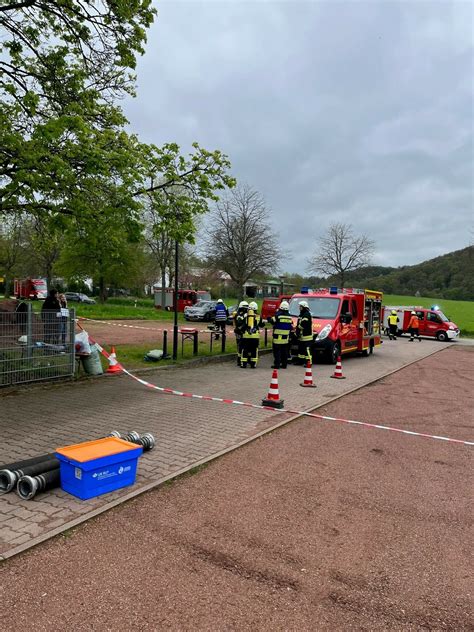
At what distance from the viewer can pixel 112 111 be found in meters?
11.1

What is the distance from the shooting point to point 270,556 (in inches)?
132

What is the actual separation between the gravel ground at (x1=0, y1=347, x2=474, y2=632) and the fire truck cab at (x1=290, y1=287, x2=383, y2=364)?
8975mm

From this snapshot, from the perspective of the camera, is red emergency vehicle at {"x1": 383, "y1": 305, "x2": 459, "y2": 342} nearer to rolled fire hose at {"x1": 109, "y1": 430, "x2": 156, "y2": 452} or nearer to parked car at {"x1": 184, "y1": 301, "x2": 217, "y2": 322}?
parked car at {"x1": 184, "y1": 301, "x2": 217, "y2": 322}

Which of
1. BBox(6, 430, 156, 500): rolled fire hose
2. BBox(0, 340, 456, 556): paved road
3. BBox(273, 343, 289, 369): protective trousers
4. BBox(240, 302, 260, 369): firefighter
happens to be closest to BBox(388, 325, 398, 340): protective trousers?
BBox(273, 343, 289, 369): protective trousers

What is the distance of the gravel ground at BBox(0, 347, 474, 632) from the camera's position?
2719mm

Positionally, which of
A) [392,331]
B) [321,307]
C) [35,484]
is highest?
[321,307]

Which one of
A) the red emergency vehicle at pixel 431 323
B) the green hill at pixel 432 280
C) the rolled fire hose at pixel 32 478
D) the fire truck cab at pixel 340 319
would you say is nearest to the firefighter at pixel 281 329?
the fire truck cab at pixel 340 319

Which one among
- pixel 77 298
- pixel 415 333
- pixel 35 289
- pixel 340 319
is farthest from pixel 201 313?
pixel 77 298

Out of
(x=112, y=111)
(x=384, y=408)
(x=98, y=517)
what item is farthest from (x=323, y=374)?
(x=98, y=517)

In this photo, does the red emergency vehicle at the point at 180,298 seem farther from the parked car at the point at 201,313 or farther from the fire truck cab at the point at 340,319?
the fire truck cab at the point at 340,319

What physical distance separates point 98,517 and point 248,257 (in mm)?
31802

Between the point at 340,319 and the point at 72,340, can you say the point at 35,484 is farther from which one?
the point at 340,319

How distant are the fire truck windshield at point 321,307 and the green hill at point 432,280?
42.5 metres

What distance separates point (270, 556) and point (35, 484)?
211 cm
